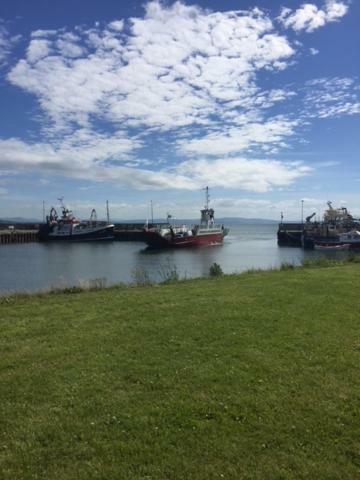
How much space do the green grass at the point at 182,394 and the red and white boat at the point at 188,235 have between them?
58.2m

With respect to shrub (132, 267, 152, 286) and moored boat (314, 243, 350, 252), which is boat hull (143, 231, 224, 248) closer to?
moored boat (314, 243, 350, 252)

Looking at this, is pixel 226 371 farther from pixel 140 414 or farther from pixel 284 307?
pixel 284 307

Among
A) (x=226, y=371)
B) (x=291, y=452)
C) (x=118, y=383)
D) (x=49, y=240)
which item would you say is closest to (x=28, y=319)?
(x=118, y=383)

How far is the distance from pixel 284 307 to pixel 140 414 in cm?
550

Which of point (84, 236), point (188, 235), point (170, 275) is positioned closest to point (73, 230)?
point (84, 236)

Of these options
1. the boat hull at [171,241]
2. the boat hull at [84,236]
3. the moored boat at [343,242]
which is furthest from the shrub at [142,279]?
the boat hull at [84,236]

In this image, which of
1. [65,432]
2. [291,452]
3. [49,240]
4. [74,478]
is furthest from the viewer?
[49,240]

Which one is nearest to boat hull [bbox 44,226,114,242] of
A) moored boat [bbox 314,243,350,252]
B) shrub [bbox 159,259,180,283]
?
moored boat [bbox 314,243,350,252]

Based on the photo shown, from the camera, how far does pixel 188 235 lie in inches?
2768

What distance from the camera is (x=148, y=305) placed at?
10125mm

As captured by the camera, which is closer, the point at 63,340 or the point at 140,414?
the point at 140,414

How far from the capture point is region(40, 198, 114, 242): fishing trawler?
9117 centimetres

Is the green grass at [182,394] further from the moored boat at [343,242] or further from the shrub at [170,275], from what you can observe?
the moored boat at [343,242]

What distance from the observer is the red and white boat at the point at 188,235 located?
2667 inches
